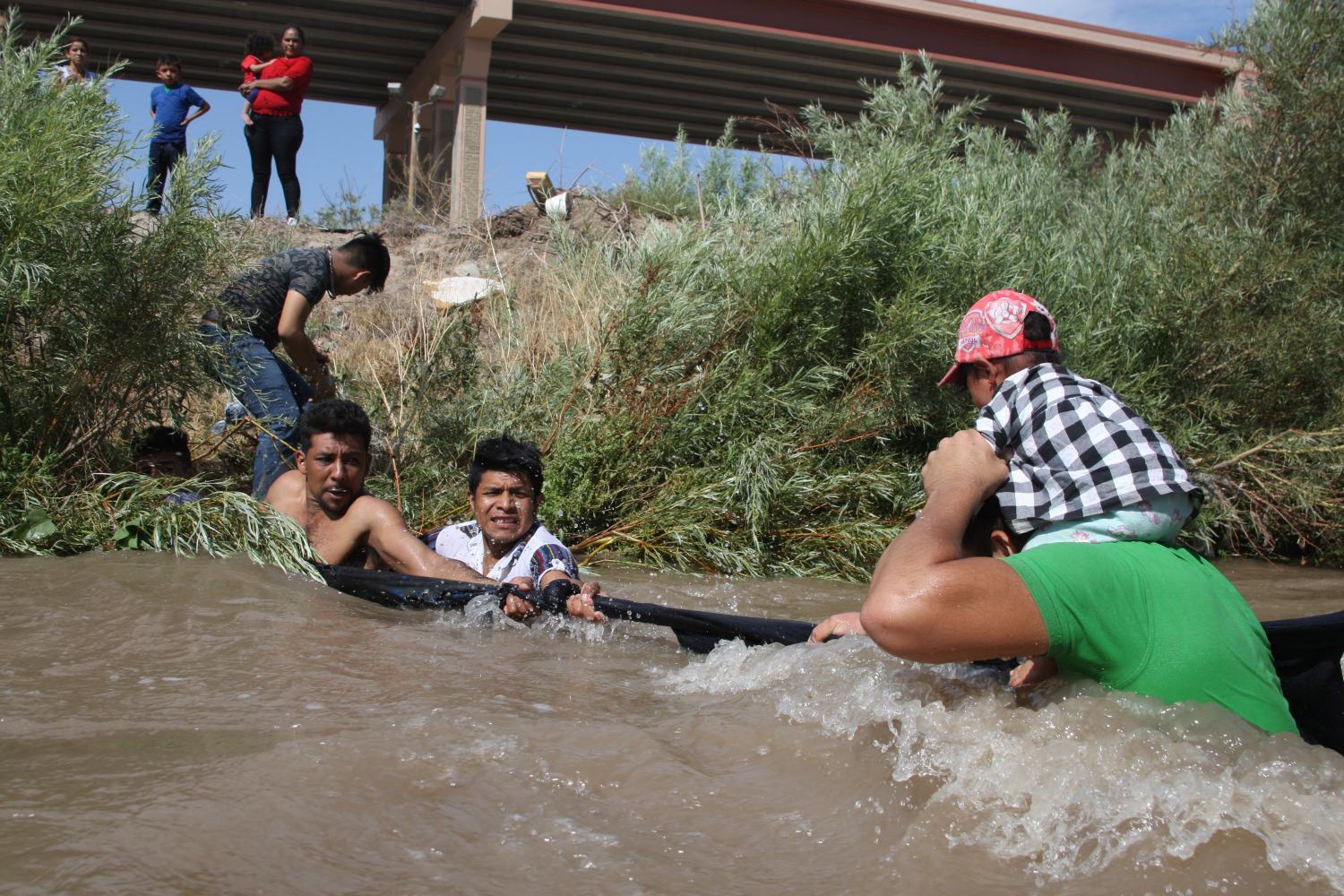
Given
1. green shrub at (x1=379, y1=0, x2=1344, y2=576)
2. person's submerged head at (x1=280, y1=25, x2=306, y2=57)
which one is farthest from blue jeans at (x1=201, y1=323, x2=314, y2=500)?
person's submerged head at (x1=280, y1=25, x2=306, y2=57)

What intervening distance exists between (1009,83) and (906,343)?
391 inches

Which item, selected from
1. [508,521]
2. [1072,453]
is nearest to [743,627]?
[508,521]

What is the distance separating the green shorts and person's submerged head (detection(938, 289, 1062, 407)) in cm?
65

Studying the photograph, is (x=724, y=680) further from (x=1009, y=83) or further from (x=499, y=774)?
(x=1009, y=83)

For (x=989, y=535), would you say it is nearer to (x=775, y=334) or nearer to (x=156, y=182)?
(x=775, y=334)

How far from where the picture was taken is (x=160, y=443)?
6082 millimetres

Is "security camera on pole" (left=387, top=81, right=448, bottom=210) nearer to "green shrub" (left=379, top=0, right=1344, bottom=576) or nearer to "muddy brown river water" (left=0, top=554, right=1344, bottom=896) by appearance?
"green shrub" (left=379, top=0, right=1344, bottom=576)

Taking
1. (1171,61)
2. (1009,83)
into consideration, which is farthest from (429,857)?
(1171,61)

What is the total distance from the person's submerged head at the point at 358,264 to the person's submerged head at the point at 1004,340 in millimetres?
4264

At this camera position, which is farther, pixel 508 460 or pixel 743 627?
pixel 508 460

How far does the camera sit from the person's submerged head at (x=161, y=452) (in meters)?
6.05

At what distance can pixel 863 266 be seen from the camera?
7.33 metres

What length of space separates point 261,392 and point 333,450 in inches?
43.1

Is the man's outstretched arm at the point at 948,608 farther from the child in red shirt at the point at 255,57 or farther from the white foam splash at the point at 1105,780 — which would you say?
the child in red shirt at the point at 255,57
